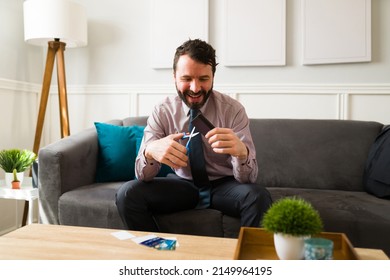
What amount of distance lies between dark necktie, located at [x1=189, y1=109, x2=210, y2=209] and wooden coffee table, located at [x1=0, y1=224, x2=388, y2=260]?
510 millimetres

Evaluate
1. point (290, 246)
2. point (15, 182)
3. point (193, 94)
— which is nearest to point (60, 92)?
point (15, 182)

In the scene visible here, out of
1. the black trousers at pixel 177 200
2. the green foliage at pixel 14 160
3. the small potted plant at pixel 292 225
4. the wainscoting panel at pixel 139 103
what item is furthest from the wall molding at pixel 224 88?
the small potted plant at pixel 292 225

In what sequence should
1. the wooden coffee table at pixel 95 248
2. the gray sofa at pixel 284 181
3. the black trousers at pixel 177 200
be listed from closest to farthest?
1. the wooden coffee table at pixel 95 248
2. the black trousers at pixel 177 200
3. the gray sofa at pixel 284 181

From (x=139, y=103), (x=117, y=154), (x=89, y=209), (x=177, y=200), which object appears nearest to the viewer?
(x=177, y=200)

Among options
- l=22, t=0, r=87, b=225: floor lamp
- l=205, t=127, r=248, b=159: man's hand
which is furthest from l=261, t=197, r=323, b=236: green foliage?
l=22, t=0, r=87, b=225: floor lamp

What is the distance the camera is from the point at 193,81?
165 centimetres

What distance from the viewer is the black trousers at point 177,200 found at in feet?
4.89

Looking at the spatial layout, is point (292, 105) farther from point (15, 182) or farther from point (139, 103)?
point (15, 182)

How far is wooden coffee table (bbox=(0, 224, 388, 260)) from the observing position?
1.01 metres

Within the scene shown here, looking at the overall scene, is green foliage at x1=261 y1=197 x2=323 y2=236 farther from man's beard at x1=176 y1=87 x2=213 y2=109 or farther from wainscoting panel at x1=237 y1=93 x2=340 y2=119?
wainscoting panel at x1=237 y1=93 x2=340 y2=119

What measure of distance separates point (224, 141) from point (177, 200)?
381 millimetres

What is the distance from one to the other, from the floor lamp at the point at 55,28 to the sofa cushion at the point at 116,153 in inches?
23.8

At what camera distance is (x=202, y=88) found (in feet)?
5.46

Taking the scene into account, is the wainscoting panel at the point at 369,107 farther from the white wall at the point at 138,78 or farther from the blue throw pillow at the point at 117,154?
the blue throw pillow at the point at 117,154
